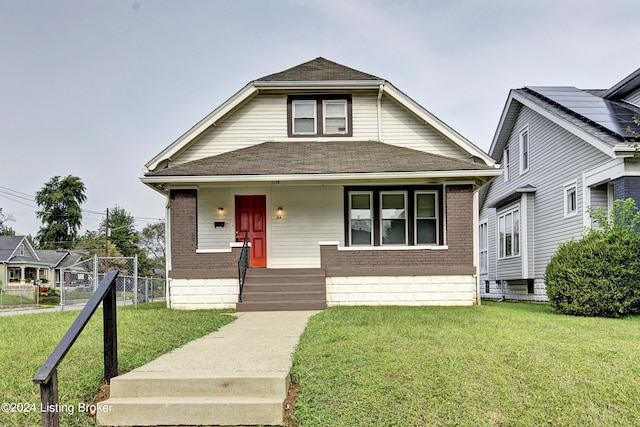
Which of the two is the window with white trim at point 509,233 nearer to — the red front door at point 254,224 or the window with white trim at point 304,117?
the window with white trim at point 304,117

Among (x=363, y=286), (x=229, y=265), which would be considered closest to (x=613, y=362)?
(x=363, y=286)

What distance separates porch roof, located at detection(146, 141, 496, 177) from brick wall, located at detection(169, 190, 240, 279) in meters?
1.16

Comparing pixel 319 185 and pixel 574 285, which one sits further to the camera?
pixel 319 185

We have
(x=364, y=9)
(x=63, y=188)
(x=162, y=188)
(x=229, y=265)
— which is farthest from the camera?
(x=63, y=188)

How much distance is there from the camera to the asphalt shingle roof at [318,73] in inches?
593

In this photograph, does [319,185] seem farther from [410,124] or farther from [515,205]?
[515,205]

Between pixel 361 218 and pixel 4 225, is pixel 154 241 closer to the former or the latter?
pixel 4 225

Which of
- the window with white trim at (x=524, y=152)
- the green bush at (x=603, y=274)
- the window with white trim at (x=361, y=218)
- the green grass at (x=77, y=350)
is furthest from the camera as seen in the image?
the window with white trim at (x=524, y=152)

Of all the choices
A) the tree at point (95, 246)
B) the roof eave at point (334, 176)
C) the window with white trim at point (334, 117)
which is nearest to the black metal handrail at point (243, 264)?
the roof eave at point (334, 176)

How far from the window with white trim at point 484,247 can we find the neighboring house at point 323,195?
9176 mm

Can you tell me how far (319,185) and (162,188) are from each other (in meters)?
4.24

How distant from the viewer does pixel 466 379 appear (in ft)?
16.9

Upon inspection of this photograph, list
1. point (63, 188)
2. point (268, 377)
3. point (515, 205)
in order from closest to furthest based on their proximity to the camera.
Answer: point (268, 377) < point (515, 205) < point (63, 188)

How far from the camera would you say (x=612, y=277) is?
10.7m
